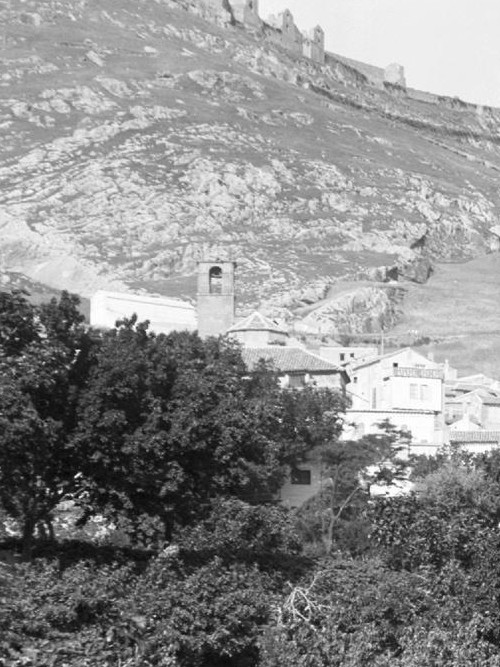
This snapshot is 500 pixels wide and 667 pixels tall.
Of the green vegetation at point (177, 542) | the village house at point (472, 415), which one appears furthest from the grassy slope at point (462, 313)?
the green vegetation at point (177, 542)

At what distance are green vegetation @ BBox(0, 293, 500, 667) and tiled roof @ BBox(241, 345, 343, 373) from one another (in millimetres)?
21643

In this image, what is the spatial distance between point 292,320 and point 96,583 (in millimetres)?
94576

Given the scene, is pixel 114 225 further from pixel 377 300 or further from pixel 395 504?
pixel 395 504

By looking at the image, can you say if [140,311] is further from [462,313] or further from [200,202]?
[200,202]

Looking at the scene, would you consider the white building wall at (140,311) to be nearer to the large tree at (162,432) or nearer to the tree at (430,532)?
the large tree at (162,432)

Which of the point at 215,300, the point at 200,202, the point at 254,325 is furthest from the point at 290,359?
the point at 200,202

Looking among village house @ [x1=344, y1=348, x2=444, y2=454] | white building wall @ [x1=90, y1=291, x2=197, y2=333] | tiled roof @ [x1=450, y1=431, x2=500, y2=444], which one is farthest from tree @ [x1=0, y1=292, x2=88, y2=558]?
white building wall @ [x1=90, y1=291, x2=197, y2=333]

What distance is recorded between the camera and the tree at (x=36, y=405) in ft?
126

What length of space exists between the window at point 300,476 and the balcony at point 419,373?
78.6 feet

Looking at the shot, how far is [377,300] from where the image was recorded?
469 ft

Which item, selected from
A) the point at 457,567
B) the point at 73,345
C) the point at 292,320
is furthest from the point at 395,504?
the point at 292,320

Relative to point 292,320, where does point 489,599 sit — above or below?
below

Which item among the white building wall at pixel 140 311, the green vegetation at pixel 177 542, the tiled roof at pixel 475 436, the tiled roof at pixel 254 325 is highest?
the white building wall at pixel 140 311

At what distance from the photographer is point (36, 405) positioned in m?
40.1
